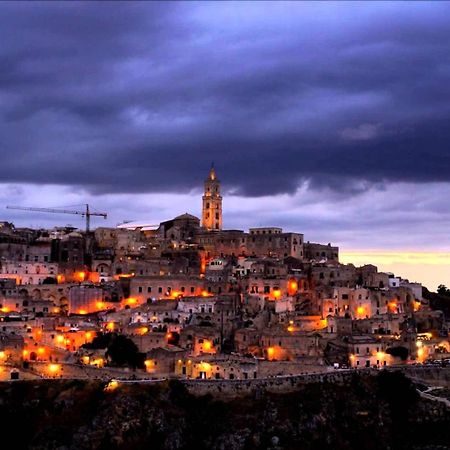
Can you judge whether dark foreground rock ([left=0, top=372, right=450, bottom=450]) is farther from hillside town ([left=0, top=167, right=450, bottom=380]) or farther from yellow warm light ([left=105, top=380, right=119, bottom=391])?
hillside town ([left=0, top=167, right=450, bottom=380])

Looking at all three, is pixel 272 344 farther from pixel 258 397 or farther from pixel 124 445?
pixel 124 445

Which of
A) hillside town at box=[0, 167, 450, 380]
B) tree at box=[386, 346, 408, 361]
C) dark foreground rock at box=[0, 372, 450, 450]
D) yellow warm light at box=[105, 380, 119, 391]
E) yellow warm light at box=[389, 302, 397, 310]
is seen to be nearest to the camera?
dark foreground rock at box=[0, 372, 450, 450]

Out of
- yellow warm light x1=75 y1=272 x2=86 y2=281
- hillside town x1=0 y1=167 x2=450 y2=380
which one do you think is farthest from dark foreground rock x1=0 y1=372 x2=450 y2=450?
yellow warm light x1=75 y1=272 x2=86 y2=281

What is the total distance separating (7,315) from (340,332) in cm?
2733

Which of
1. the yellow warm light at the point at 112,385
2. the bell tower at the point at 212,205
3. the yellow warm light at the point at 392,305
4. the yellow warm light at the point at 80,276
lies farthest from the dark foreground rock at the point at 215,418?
the bell tower at the point at 212,205

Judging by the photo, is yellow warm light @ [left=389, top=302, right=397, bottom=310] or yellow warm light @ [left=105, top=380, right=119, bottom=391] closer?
yellow warm light @ [left=105, top=380, right=119, bottom=391]

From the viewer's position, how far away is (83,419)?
60.8 m

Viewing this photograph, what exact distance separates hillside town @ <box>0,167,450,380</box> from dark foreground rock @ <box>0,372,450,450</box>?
304 centimetres

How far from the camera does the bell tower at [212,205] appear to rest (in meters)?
120

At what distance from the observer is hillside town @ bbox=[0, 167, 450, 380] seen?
6744 centimetres

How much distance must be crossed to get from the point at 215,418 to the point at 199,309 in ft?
60.4

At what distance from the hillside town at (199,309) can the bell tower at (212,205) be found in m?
10.9

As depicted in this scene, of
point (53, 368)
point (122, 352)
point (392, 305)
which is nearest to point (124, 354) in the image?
point (122, 352)

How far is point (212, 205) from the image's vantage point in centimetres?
12056
